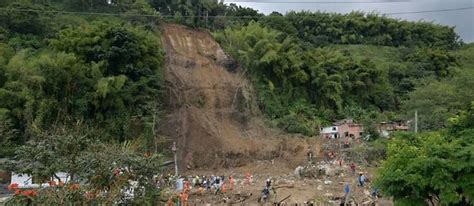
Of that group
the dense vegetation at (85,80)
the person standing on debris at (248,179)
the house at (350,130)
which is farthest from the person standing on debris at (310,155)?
the dense vegetation at (85,80)

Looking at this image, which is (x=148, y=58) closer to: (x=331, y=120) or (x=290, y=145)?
(x=290, y=145)

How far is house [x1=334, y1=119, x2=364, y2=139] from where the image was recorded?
110 feet

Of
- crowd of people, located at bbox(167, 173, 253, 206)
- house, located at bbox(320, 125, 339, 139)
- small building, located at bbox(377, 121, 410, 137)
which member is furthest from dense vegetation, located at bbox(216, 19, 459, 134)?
crowd of people, located at bbox(167, 173, 253, 206)

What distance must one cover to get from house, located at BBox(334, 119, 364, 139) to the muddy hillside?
4536 millimetres

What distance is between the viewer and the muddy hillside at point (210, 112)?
95.8 ft

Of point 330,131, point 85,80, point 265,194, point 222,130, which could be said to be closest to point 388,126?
point 330,131

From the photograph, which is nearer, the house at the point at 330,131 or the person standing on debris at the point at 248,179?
the person standing on debris at the point at 248,179

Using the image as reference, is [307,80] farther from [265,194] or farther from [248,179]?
[265,194]

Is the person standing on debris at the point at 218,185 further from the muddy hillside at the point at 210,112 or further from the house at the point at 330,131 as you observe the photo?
the house at the point at 330,131

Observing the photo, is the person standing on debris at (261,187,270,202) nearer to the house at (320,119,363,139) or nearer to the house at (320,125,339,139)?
the house at (320,119,363,139)

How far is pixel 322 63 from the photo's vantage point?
3756 centimetres

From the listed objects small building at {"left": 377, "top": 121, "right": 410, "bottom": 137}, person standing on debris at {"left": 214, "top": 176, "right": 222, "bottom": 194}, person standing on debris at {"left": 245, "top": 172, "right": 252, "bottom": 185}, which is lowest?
person standing on debris at {"left": 245, "top": 172, "right": 252, "bottom": 185}

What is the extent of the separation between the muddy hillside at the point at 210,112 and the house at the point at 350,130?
454 cm

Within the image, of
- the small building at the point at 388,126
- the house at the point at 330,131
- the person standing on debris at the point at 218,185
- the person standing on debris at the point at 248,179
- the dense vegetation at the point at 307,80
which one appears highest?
the dense vegetation at the point at 307,80
